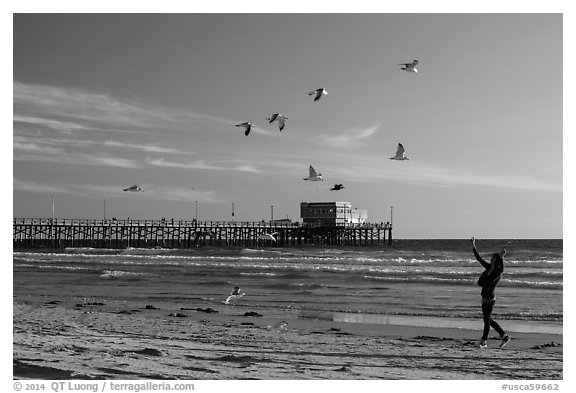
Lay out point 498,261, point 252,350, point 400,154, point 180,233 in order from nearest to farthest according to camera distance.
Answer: point 252,350
point 498,261
point 400,154
point 180,233

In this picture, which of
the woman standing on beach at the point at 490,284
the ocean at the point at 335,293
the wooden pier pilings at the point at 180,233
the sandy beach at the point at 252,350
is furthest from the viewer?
the wooden pier pilings at the point at 180,233

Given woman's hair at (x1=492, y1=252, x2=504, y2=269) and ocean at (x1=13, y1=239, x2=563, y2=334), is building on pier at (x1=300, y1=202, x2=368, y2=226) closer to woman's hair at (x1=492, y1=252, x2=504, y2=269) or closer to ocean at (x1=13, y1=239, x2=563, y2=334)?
ocean at (x1=13, y1=239, x2=563, y2=334)

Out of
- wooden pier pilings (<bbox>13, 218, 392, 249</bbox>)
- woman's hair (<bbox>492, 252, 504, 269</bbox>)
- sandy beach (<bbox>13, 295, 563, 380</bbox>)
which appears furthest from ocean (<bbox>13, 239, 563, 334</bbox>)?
wooden pier pilings (<bbox>13, 218, 392, 249</bbox>)

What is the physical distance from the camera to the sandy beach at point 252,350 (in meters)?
7.90

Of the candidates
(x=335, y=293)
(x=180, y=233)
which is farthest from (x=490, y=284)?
(x=180, y=233)

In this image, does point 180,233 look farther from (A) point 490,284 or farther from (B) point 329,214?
(A) point 490,284

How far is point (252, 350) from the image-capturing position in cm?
962

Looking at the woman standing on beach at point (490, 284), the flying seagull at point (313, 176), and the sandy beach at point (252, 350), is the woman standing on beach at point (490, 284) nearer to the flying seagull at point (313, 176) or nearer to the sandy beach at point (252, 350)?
the sandy beach at point (252, 350)

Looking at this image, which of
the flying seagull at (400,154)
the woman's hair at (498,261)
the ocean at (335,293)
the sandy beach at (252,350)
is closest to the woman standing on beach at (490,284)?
the woman's hair at (498,261)

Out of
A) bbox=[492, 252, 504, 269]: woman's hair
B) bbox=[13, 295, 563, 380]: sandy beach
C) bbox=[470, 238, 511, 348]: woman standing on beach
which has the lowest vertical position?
bbox=[13, 295, 563, 380]: sandy beach

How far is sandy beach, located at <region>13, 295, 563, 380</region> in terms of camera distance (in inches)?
311

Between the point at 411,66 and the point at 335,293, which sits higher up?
the point at 411,66

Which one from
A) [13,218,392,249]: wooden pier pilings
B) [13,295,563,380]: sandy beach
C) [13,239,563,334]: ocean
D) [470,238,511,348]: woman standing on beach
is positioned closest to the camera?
[13,295,563,380]: sandy beach

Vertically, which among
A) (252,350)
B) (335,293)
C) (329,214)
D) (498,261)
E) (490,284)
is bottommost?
(335,293)
